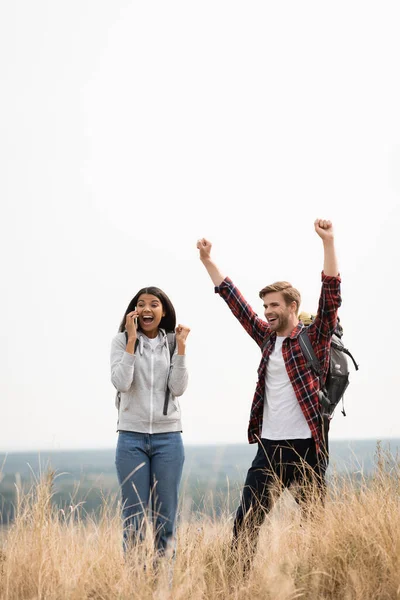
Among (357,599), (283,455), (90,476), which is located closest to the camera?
(357,599)

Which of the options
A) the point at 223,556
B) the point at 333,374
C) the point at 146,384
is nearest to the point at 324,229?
the point at 333,374

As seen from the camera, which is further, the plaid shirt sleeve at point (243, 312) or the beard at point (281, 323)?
the plaid shirt sleeve at point (243, 312)

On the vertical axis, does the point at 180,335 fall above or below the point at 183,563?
above

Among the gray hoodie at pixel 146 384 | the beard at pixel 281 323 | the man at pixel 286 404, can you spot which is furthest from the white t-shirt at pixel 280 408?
the gray hoodie at pixel 146 384

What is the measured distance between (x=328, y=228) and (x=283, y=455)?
5.63 feet

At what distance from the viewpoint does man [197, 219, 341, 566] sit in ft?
18.3

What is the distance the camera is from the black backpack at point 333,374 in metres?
5.72

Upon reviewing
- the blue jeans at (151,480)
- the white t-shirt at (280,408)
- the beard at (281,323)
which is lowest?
the blue jeans at (151,480)

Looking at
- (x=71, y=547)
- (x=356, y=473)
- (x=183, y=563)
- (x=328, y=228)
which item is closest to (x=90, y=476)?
(x=71, y=547)

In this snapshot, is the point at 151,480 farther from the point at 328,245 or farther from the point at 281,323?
the point at 328,245

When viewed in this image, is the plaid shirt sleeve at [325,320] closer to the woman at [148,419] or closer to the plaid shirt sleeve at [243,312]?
the plaid shirt sleeve at [243,312]

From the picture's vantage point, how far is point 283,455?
559 centimetres

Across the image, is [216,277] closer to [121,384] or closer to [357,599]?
[121,384]

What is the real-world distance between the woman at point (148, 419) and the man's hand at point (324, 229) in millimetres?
1246
